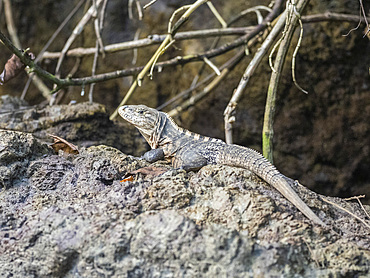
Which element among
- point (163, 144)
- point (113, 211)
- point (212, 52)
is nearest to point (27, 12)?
point (212, 52)

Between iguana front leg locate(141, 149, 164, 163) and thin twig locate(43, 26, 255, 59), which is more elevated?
thin twig locate(43, 26, 255, 59)

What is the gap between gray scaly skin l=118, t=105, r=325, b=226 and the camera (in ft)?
9.14

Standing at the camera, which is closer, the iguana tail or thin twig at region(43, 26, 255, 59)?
the iguana tail

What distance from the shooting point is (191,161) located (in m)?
3.28

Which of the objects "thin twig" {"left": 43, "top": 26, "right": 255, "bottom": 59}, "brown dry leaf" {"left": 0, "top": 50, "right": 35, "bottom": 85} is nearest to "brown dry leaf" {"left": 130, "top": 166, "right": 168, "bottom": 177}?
"brown dry leaf" {"left": 0, "top": 50, "right": 35, "bottom": 85}

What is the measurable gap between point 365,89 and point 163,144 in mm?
3484

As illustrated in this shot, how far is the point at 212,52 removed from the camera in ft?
17.6

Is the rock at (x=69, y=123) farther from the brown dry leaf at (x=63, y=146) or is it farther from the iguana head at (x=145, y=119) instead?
the brown dry leaf at (x=63, y=146)

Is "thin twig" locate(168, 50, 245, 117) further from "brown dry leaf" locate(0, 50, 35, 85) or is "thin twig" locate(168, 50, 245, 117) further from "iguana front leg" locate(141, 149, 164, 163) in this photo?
"brown dry leaf" locate(0, 50, 35, 85)

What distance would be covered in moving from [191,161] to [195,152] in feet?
0.41

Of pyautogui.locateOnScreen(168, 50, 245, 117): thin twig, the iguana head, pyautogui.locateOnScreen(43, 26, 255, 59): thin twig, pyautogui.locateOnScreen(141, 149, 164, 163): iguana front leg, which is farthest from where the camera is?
pyautogui.locateOnScreen(168, 50, 245, 117): thin twig

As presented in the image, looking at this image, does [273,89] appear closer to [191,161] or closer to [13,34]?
[191,161]

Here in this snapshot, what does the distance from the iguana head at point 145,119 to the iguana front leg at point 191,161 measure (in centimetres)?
52

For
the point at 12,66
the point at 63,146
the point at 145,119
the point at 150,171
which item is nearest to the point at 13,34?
the point at 12,66
